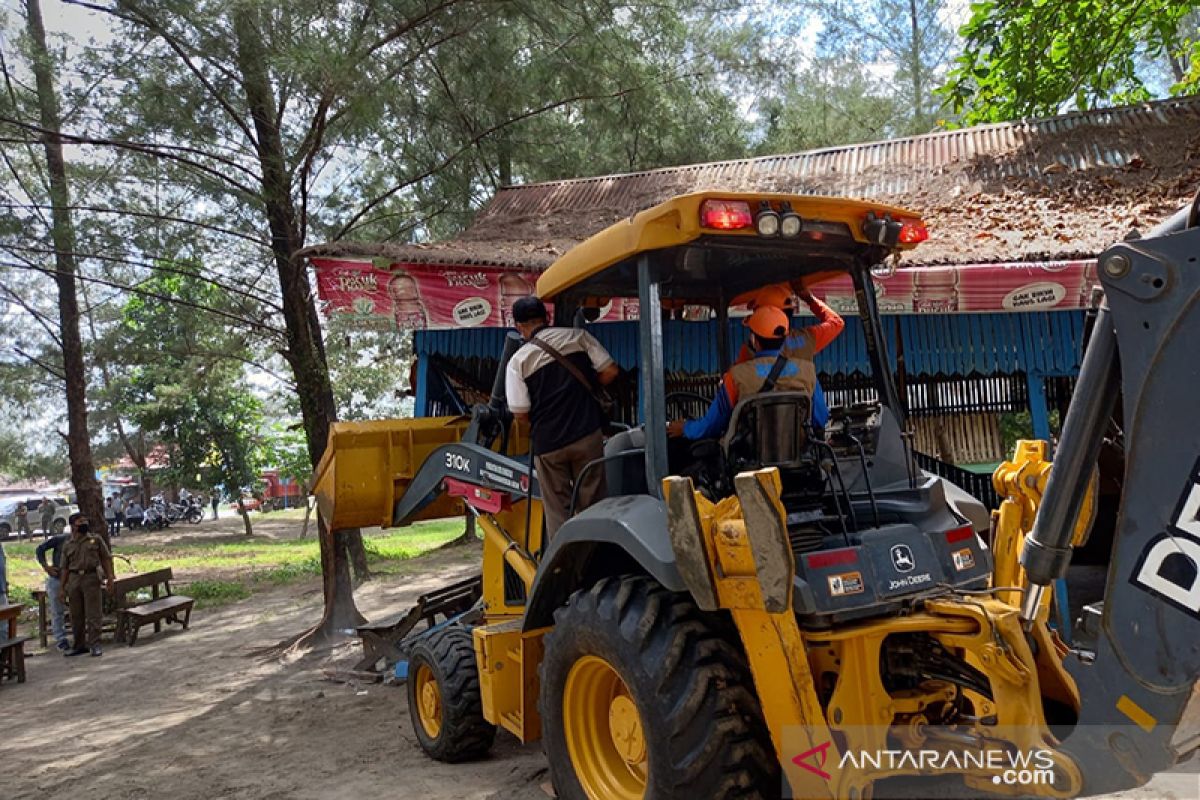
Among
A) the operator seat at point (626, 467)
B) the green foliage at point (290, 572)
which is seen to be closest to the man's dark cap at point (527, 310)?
the operator seat at point (626, 467)

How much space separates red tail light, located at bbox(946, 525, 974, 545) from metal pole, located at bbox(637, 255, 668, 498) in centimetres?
109

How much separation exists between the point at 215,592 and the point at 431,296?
9.36m

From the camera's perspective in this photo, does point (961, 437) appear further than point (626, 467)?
Yes

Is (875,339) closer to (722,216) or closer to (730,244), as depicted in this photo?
(730,244)

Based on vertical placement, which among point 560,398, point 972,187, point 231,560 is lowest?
point 231,560

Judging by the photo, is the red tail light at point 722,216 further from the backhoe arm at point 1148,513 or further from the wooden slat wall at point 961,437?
the wooden slat wall at point 961,437

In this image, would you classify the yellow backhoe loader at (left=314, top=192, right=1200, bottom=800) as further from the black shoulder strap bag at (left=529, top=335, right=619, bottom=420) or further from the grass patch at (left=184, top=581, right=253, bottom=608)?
the grass patch at (left=184, top=581, right=253, bottom=608)

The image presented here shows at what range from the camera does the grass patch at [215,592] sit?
13698 mm

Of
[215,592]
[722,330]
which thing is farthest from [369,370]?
[722,330]

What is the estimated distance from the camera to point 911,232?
3.74 m

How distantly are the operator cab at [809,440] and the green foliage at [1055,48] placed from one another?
30.9 ft

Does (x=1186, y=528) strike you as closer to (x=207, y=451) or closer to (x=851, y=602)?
(x=851, y=602)

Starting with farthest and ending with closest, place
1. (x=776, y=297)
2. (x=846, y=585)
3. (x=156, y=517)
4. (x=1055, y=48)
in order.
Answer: (x=156, y=517) → (x=1055, y=48) → (x=776, y=297) → (x=846, y=585)

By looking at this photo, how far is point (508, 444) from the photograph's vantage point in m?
5.39
